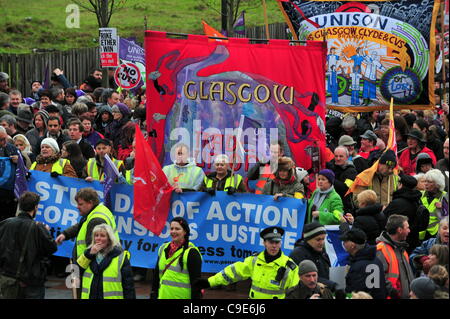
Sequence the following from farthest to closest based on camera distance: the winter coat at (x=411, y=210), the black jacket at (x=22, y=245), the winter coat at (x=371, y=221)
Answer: the winter coat at (x=411, y=210)
the black jacket at (x=22, y=245)
the winter coat at (x=371, y=221)

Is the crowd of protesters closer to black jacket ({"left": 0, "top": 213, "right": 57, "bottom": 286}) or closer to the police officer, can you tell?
the police officer

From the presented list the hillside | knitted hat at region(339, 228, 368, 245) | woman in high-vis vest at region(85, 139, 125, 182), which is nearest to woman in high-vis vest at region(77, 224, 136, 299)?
knitted hat at region(339, 228, 368, 245)

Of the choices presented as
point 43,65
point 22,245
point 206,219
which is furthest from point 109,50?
point 22,245

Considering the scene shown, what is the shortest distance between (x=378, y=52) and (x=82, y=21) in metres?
23.0

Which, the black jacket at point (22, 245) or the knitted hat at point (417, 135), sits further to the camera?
the knitted hat at point (417, 135)

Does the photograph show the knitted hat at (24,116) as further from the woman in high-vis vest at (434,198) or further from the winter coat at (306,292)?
the winter coat at (306,292)

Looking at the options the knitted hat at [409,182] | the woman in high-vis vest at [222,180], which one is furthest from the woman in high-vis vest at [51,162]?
the knitted hat at [409,182]

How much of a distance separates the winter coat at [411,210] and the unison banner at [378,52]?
413 centimetres

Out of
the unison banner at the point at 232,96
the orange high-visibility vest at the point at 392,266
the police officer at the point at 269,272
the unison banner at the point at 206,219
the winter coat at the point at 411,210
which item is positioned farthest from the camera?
the unison banner at the point at 232,96

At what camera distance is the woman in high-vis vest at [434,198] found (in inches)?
465

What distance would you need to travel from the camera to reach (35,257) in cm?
1060
